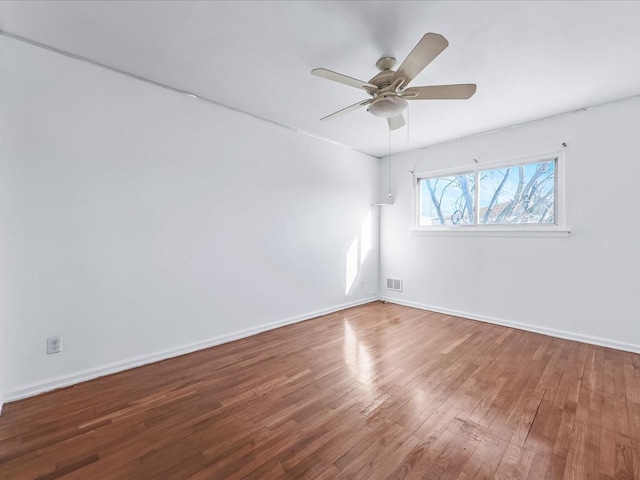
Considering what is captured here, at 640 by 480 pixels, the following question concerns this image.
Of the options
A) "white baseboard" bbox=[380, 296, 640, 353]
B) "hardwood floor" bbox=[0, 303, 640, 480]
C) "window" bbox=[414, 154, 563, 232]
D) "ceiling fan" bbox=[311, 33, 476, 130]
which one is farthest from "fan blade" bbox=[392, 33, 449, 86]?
"white baseboard" bbox=[380, 296, 640, 353]

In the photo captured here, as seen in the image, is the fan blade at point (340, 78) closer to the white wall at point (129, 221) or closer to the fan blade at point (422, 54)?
the fan blade at point (422, 54)

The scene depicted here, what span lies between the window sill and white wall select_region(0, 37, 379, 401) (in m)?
2.08

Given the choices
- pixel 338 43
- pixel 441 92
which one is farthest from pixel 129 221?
pixel 441 92

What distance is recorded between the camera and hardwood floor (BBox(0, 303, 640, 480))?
4.71 feet

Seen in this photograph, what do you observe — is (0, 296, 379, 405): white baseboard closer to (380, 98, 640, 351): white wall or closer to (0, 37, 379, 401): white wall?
(0, 37, 379, 401): white wall

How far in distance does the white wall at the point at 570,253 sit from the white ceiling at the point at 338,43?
0.48m

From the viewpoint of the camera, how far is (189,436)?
5.39ft

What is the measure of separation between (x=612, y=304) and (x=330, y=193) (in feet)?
11.5

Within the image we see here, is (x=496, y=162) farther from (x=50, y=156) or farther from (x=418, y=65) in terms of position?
(x=50, y=156)

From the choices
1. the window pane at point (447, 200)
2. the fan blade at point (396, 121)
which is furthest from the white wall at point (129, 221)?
the window pane at point (447, 200)

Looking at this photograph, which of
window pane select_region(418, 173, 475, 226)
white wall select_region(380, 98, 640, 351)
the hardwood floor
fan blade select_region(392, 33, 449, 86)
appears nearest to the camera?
the hardwood floor

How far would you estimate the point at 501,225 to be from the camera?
381 cm

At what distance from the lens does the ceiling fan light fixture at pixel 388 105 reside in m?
2.15

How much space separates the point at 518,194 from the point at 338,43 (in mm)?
3144
